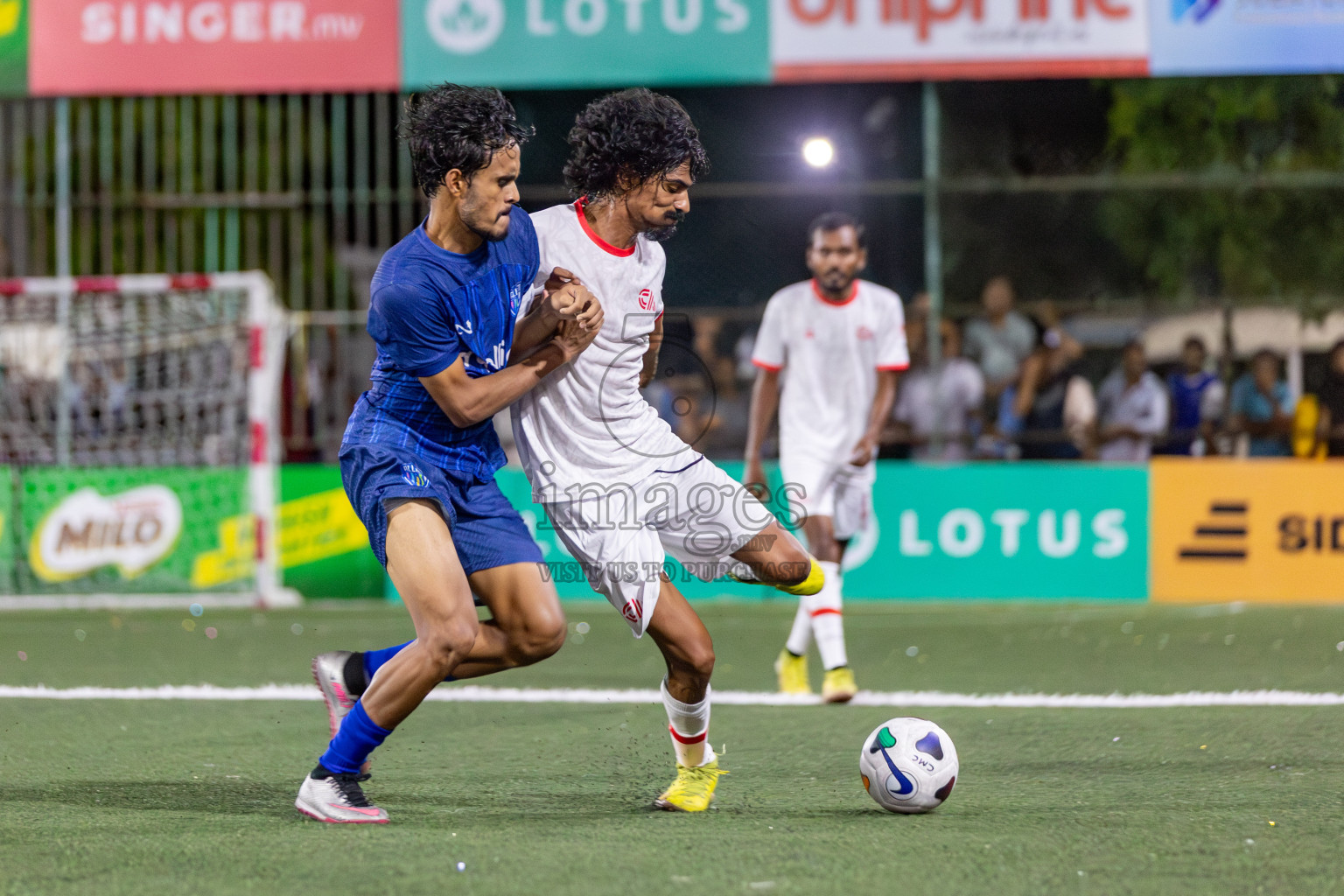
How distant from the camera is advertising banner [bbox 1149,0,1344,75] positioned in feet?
39.2

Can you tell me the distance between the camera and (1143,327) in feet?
40.5

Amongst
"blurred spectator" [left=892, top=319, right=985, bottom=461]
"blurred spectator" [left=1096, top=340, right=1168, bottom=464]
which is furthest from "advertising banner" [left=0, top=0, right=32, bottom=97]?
"blurred spectator" [left=1096, top=340, right=1168, bottom=464]

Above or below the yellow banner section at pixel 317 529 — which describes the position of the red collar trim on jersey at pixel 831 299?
above

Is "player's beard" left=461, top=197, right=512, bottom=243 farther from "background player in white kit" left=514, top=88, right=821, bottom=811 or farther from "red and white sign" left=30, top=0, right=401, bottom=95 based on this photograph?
"red and white sign" left=30, top=0, right=401, bottom=95

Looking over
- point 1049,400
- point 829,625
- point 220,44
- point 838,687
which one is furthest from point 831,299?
point 220,44

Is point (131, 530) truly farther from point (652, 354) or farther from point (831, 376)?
point (652, 354)

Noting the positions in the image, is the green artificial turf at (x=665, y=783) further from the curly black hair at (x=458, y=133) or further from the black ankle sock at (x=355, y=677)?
the curly black hair at (x=458, y=133)

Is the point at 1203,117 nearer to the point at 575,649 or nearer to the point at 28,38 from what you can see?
the point at 575,649

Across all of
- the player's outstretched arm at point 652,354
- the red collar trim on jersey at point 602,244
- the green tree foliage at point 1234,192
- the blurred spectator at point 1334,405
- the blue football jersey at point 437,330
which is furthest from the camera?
the green tree foliage at point 1234,192

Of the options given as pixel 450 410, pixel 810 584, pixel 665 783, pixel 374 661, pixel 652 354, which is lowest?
pixel 665 783

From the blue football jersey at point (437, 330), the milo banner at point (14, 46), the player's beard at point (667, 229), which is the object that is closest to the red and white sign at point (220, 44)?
the milo banner at point (14, 46)

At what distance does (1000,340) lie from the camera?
40.7 ft

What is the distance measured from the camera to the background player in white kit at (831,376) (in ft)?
25.4

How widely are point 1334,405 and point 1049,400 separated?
209 centimetres
